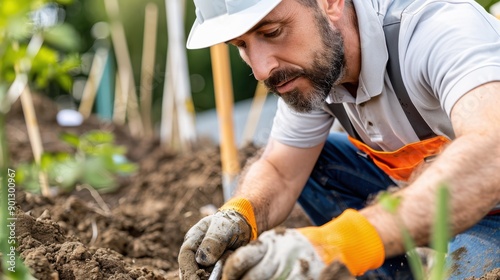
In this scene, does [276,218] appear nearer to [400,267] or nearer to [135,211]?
[400,267]

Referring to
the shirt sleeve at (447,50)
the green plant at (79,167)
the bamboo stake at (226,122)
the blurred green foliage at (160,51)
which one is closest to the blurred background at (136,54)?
the blurred green foliage at (160,51)

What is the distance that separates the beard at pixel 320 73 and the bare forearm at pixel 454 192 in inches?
20.8

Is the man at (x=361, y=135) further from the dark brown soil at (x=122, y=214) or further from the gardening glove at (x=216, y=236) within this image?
the dark brown soil at (x=122, y=214)

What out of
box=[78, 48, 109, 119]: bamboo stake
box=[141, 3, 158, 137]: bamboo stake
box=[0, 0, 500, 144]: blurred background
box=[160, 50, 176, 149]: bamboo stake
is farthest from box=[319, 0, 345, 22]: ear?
box=[0, 0, 500, 144]: blurred background

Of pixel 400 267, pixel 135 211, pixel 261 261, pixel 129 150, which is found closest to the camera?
pixel 261 261

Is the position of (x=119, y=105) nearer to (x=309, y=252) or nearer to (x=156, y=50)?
(x=156, y=50)

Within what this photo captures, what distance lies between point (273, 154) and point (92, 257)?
822 mm

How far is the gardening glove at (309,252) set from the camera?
4.28ft

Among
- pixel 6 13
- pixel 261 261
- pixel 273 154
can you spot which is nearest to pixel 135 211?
pixel 273 154

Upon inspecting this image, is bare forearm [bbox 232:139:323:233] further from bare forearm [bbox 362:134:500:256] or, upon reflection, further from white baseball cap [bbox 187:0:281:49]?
bare forearm [bbox 362:134:500:256]

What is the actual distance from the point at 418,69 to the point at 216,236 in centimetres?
71

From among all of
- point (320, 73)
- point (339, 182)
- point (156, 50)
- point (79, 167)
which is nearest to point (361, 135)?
point (339, 182)

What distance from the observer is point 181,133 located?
4707 millimetres

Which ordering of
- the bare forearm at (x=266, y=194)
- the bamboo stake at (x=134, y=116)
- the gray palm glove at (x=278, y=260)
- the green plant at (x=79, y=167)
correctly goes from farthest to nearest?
the bamboo stake at (x=134, y=116) → the green plant at (x=79, y=167) → the bare forearm at (x=266, y=194) → the gray palm glove at (x=278, y=260)
